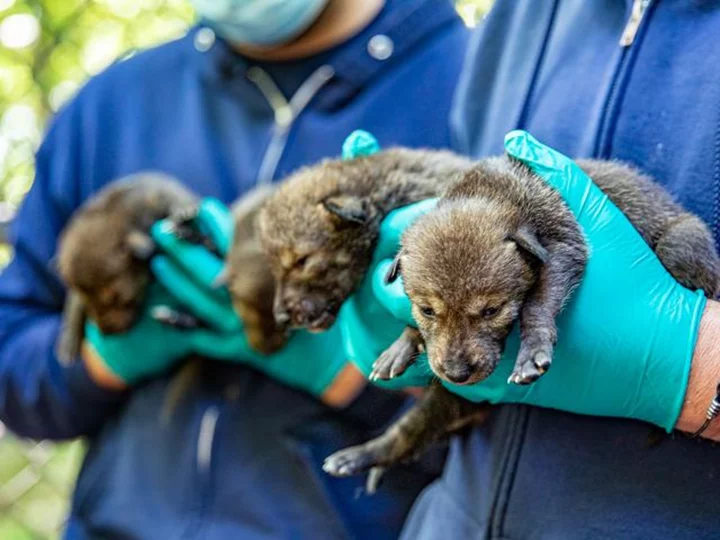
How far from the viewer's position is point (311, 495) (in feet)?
6.82

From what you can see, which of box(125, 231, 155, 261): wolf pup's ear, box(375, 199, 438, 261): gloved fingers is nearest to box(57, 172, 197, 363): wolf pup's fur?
box(125, 231, 155, 261): wolf pup's ear

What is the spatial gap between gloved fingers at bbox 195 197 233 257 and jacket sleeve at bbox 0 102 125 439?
571mm

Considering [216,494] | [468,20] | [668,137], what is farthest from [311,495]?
[468,20]

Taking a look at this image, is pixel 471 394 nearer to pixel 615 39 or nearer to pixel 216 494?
pixel 615 39

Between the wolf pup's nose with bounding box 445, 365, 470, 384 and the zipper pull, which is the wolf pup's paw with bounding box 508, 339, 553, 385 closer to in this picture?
the wolf pup's nose with bounding box 445, 365, 470, 384

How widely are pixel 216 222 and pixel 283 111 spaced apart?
15.2 inches

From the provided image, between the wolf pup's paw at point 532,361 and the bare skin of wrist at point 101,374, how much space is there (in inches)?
59.9

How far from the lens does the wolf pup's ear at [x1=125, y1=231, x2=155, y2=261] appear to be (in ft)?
7.79

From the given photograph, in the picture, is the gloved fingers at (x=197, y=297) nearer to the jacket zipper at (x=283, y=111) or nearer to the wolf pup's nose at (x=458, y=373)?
the jacket zipper at (x=283, y=111)

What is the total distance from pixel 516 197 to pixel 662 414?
1.43ft

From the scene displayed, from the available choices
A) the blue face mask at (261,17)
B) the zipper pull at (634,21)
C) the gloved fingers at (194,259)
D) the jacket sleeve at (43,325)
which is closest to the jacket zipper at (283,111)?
the blue face mask at (261,17)

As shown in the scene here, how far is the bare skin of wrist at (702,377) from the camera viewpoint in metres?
1.33

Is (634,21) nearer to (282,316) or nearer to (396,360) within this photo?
(396,360)

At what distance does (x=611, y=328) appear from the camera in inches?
55.1
